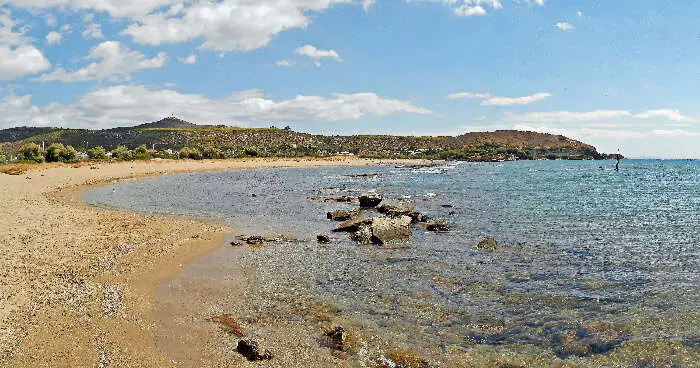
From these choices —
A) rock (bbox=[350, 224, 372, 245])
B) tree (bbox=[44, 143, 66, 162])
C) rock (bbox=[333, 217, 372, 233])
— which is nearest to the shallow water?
rock (bbox=[350, 224, 372, 245])

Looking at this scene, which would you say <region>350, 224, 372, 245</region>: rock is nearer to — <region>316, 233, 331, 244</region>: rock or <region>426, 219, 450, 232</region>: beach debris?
<region>316, 233, 331, 244</region>: rock

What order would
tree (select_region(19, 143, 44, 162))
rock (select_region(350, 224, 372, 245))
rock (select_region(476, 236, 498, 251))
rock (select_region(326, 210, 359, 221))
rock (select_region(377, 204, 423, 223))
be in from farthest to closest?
tree (select_region(19, 143, 44, 162)) < rock (select_region(326, 210, 359, 221)) < rock (select_region(377, 204, 423, 223)) < rock (select_region(350, 224, 372, 245)) < rock (select_region(476, 236, 498, 251))

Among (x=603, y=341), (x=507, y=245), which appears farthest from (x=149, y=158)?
(x=603, y=341)

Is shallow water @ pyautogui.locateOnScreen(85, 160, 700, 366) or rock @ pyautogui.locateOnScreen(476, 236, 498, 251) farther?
rock @ pyautogui.locateOnScreen(476, 236, 498, 251)

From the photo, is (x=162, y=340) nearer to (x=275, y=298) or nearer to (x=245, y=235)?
(x=275, y=298)

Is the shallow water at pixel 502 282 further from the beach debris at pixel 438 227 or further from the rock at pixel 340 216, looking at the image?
the rock at pixel 340 216

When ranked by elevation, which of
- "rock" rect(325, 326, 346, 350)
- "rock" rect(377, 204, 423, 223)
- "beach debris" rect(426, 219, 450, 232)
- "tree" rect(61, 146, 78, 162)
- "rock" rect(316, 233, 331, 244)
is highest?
"tree" rect(61, 146, 78, 162)

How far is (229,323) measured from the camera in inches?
461

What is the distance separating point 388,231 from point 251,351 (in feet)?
46.3

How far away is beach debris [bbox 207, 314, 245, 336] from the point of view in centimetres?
1115

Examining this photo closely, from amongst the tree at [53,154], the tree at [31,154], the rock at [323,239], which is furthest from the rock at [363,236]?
the tree at [53,154]

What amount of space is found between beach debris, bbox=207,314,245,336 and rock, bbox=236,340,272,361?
3.23 feet

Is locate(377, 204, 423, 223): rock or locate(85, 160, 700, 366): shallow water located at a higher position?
locate(377, 204, 423, 223): rock

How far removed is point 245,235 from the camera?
953 inches
